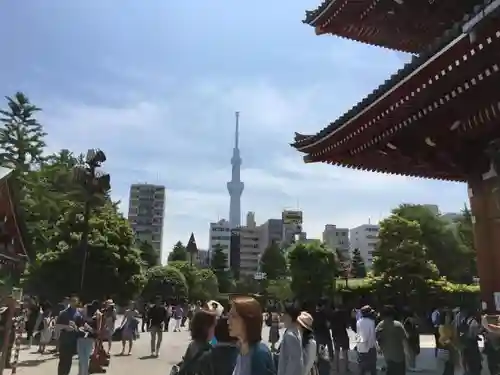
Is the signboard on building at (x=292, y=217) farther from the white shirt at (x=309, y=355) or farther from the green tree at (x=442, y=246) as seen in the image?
the white shirt at (x=309, y=355)

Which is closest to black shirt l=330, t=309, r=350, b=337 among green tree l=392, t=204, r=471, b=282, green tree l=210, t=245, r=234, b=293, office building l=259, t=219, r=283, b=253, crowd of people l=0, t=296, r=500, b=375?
crowd of people l=0, t=296, r=500, b=375

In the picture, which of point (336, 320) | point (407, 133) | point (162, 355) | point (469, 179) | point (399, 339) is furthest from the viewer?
point (162, 355)

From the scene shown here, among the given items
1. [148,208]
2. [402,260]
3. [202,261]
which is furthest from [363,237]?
[402,260]

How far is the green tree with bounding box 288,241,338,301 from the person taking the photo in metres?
42.1

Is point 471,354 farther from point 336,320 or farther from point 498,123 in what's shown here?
point 498,123

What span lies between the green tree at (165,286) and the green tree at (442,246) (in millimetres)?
22674

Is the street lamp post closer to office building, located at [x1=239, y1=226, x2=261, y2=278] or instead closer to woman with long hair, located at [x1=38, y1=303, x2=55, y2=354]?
woman with long hair, located at [x1=38, y1=303, x2=55, y2=354]

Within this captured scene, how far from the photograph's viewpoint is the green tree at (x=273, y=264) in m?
71.8

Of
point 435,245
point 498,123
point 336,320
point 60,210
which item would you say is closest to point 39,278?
point 60,210

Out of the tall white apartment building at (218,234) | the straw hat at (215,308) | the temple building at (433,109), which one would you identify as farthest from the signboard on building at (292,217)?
the straw hat at (215,308)

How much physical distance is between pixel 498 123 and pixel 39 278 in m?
24.4

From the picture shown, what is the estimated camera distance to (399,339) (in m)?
7.95

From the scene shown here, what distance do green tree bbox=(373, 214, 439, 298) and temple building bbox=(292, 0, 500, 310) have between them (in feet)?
73.0

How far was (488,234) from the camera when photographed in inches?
400
